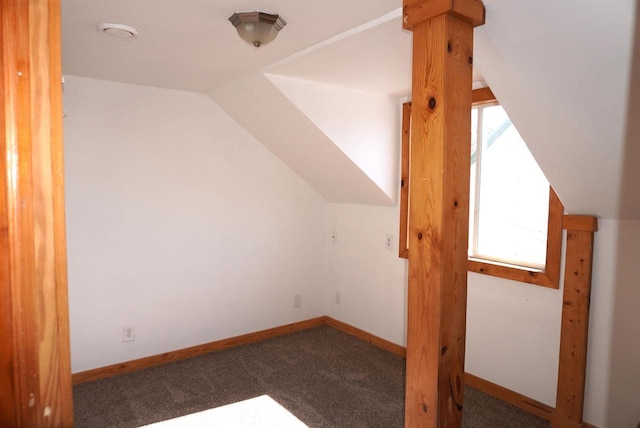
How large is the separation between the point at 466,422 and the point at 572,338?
2.61ft

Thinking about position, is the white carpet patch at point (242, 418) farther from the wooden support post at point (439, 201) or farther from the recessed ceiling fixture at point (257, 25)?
the recessed ceiling fixture at point (257, 25)

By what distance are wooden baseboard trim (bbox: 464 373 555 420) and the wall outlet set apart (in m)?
2.49

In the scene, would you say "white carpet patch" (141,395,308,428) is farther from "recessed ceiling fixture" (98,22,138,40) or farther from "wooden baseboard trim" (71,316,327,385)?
"recessed ceiling fixture" (98,22,138,40)

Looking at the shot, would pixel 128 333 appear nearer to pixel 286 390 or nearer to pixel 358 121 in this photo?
pixel 286 390

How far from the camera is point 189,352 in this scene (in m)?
3.49

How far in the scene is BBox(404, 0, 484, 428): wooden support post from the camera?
1.46 metres

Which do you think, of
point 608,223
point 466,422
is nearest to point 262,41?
point 608,223

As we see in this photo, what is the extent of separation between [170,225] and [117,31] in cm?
164

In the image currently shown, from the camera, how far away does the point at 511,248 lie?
9.55ft

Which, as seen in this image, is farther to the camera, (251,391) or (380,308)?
(380,308)

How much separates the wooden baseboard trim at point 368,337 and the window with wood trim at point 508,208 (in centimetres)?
107

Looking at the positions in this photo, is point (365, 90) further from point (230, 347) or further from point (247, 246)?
point (230, 347)

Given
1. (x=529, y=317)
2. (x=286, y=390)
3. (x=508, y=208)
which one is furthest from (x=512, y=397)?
(x=286, y=390)

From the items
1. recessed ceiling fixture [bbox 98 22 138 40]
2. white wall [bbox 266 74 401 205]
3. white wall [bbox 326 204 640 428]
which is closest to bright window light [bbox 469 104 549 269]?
white wall [bbox 326 204 640 428]
